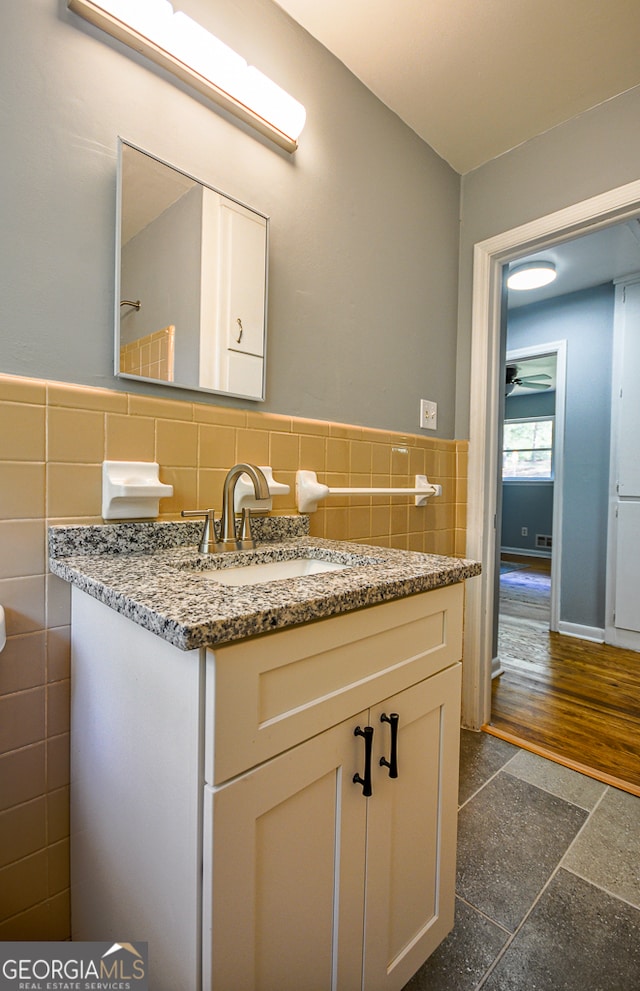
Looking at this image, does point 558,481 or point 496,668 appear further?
point 558,481

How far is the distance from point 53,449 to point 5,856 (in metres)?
0.77

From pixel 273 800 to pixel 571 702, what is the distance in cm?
200

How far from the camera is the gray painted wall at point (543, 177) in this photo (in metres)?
1.52

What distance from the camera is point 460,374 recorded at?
194 centimetres

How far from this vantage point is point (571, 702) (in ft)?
6.85

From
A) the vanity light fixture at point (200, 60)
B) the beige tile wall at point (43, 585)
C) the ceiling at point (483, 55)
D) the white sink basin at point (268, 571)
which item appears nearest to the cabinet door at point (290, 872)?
the white sink basin at point (268, 571)

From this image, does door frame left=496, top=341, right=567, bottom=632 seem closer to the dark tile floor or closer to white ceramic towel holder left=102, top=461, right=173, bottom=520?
the dark tile floor

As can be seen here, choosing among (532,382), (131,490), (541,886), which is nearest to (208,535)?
(131,490)

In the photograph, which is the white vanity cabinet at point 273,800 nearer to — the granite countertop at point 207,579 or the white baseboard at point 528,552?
the granite countertop at point 207,579

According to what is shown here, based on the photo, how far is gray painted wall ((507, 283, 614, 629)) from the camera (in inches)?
117

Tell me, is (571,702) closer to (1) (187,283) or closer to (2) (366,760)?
(2) (366,760)

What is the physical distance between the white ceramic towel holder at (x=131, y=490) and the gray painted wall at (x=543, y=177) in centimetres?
137

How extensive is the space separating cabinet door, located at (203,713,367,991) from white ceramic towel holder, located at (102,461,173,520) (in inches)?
23.1

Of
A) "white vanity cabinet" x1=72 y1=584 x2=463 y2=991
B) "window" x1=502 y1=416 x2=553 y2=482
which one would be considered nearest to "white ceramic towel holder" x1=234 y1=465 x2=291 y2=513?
"white vanity cabinet" x1=72 y1=584 x2=463 y2=991
